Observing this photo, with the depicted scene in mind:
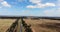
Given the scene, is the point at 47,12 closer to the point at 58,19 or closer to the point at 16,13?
the point at 58,19

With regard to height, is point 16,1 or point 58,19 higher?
point 16,1

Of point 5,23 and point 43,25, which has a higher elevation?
point 5,23

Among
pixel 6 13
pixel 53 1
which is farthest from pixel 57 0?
pixel 6 13

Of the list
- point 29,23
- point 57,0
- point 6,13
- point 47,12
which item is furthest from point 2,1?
point 57,0

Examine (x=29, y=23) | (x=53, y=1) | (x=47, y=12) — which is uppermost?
(x=53, y=1)

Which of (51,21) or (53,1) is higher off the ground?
(53,1)

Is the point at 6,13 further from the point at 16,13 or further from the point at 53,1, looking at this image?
the point at 53,1
